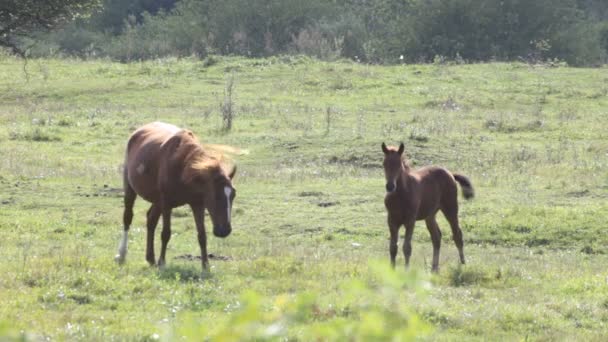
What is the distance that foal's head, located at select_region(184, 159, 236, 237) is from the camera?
11859mm

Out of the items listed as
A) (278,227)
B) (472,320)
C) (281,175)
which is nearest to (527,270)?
(472,320)

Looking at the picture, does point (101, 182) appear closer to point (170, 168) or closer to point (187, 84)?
point (170, 168)

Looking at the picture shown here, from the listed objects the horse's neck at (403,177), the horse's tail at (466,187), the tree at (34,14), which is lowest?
the horse's tail at (466,187)

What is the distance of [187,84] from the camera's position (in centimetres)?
3559

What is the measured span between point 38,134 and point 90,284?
1598cm

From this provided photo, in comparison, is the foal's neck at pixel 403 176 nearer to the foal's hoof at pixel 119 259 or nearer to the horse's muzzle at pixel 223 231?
the horse's muzzle at pixel 223 231

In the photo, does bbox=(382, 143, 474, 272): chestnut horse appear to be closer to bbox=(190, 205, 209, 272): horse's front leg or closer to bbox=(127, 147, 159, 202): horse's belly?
bbox=(190, 205, 209, 272): horse's front leg

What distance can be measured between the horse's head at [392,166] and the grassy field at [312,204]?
102cm

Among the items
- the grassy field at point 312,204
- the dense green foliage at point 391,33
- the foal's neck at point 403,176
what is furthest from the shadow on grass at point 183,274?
the dense green foliage at point 391,33

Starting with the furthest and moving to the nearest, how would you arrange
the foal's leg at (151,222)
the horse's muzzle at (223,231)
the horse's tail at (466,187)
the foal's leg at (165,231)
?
the horse's tail at (466,187) < the foal's leg at (151,222) < the foal's leg at (165,231) < the horse's muzzle at (223,231)

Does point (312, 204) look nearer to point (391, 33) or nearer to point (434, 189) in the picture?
point (434, 189)

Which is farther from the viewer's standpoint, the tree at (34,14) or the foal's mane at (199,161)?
the tree at (34,14)

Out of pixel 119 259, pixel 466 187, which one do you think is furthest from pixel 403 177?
pixel 119 259

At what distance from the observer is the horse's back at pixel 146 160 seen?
12969 millimetres
